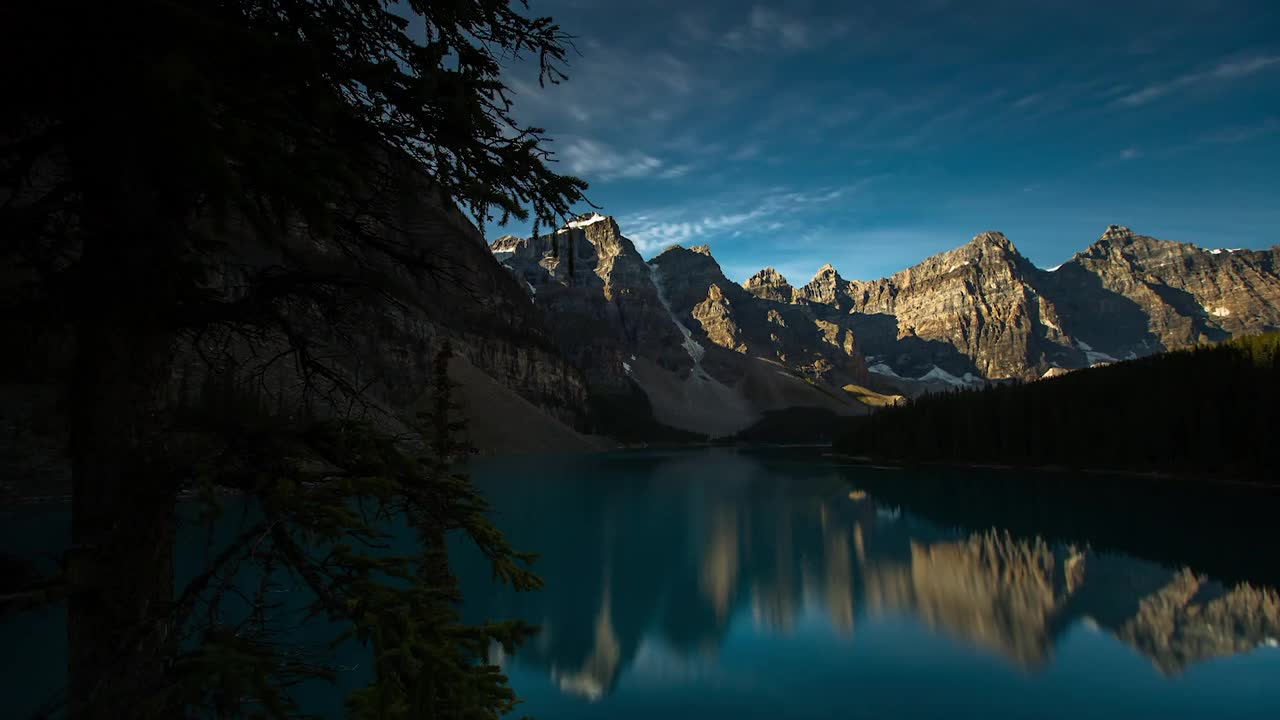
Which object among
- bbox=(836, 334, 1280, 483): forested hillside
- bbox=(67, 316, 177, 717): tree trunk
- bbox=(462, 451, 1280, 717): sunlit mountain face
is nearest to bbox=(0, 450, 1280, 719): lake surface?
bbox=(462, 451, 1280, 717): sunlit mountain face

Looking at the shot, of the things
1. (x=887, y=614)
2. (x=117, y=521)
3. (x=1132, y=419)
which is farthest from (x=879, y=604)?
(x=1132, y=419)

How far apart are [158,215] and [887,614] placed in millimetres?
26174

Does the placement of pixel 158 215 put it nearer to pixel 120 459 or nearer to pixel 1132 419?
pixel 120 459

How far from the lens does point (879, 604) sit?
25.3 m

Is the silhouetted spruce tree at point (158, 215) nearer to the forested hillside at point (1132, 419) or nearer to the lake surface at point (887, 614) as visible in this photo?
the lake surface at point (887, 614)

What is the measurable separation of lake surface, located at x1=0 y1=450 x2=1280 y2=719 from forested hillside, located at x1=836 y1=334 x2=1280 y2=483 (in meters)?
16.0

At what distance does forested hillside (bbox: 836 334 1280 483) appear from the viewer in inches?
2420

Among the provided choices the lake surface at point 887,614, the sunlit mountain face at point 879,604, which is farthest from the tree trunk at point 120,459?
the sunlit mountain face at point 879,604

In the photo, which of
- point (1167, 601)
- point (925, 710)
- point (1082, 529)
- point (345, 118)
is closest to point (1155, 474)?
point (1082, 529)

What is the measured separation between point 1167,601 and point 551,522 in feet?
116

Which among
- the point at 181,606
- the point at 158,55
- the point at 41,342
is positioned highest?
the point at 158,55

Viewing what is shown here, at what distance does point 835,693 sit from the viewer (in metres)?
16.9

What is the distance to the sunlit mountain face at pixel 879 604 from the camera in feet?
59.5

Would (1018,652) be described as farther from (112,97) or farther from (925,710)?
(112,97)
